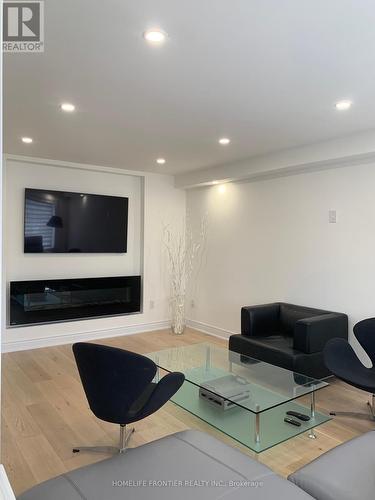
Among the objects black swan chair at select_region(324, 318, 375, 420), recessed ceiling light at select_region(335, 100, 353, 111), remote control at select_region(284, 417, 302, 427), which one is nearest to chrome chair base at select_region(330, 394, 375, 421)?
black swan chair at select_region(324, 318, 375, 420)

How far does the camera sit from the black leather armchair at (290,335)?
Answer: 11.6 ft

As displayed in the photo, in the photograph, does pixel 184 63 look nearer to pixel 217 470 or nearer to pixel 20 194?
pixel 217 470

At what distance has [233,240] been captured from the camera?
543 centimetres

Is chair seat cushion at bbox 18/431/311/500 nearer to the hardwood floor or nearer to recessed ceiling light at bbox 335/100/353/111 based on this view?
the hardwood floor

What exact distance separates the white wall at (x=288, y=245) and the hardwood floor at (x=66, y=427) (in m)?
1.09

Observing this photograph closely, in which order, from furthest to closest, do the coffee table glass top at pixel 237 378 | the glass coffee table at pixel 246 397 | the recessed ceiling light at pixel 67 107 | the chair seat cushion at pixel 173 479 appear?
the recessed ceiling light at pixel 67 107 → the coffee table glass top at pixel 237 378 → the glass coffee table at pixel 246 397 → the chair seat cushion at pixel 173 479

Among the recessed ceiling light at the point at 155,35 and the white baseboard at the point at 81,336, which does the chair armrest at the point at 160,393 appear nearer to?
the recessed ceiling light at the point at 155,35

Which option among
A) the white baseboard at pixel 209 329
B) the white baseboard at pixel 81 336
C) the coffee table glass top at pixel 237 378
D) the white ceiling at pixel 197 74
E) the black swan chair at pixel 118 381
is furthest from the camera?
the white baseboard at pixel 209 329

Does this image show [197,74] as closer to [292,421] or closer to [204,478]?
[204,478]

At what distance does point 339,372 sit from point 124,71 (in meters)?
2.71

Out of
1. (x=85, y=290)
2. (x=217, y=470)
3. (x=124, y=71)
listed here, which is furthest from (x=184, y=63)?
(x=85, y=290)

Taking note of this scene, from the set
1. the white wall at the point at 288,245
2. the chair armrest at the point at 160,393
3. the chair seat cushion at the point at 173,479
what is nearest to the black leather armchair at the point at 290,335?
the white wall at the point at 288,245

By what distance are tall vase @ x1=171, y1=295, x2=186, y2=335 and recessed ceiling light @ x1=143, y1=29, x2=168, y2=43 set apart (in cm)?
438

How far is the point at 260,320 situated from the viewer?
423 cm
